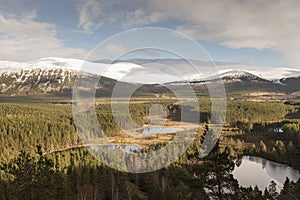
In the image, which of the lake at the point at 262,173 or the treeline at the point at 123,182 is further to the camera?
the lake at the point at 262,173

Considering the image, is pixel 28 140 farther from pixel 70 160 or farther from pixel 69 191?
pixel 69 191

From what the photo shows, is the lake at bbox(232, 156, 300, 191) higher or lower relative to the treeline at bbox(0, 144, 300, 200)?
lower

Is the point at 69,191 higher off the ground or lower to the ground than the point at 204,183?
lower

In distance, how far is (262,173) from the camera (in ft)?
172

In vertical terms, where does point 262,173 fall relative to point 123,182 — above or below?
below

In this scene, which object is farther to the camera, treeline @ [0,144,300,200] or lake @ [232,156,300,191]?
lake @ [232,156,300,191]

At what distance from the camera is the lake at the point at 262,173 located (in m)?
46.3

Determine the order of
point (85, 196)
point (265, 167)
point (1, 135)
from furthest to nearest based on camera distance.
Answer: point (1, 135), point (265, 167), point (85, 196)

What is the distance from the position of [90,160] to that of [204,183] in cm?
3418

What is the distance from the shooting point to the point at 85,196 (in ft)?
109

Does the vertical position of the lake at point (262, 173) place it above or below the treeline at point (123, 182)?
below

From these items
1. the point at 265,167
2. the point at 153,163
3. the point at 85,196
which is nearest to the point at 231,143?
the point at 265,167

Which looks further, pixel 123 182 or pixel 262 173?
pixel 262 173

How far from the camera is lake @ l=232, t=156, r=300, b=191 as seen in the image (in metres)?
46.3
